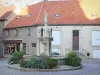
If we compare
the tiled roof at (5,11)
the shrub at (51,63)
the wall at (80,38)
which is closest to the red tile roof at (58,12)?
the wall at (80,38)

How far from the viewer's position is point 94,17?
48.0m

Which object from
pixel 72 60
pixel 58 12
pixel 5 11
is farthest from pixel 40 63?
pixel 5 11

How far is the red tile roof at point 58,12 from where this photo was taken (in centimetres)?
4781

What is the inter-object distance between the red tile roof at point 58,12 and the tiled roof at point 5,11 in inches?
155

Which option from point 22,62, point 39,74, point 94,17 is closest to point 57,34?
point 94,17

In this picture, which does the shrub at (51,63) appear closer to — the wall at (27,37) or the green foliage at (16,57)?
the green foliage at (16,57)

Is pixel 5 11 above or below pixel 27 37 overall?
above

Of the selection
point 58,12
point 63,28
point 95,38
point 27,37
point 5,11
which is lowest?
point 95,38

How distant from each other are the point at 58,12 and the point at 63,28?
4.19 m

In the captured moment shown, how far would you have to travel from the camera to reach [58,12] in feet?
164

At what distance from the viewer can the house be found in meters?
46.5

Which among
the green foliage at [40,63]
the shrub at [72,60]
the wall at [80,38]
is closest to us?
the green foliage at [40,63]

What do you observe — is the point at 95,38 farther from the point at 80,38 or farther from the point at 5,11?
the point at 5,11

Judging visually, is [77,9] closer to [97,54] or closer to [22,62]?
[97,54]
